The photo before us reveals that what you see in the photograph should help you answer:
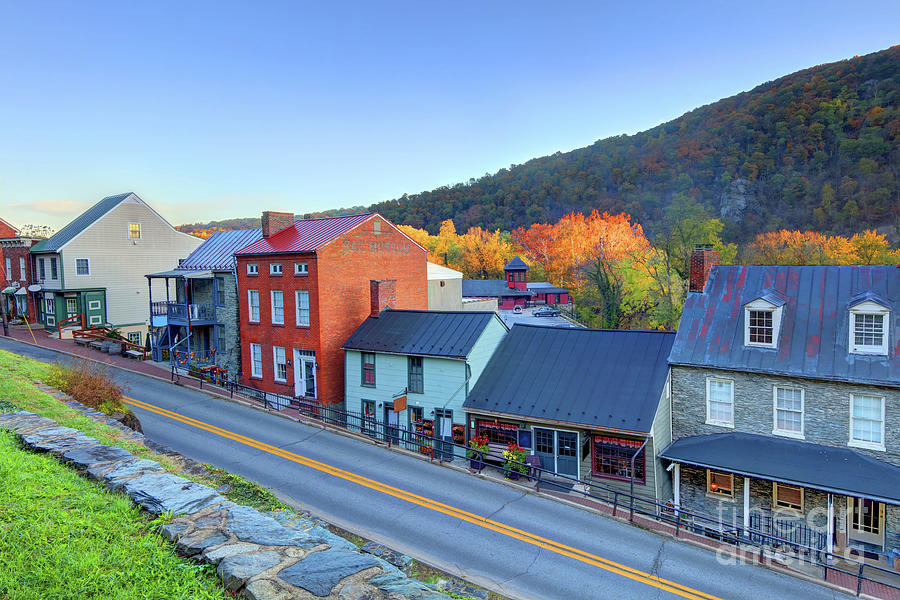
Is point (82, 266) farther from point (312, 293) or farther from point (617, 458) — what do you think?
point (617, 458)

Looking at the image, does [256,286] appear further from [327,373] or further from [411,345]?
[411,345]

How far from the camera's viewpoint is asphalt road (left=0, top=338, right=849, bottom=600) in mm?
12234

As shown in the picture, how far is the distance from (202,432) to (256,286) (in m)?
10.7

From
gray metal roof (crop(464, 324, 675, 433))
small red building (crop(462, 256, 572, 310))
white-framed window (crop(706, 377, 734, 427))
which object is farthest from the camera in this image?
small red building (crop(462, 256, 572, 310))

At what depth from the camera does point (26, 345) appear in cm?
3472

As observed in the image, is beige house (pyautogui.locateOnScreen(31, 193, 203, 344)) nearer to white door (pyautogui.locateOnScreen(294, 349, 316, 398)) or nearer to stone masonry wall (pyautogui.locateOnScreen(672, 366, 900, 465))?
white door (pyautogui.locateOnScreen(294, 349, 316, 398))

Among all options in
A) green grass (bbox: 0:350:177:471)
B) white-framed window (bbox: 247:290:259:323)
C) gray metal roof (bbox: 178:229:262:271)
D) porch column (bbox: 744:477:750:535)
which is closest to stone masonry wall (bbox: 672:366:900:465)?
porch column (bbox: 744:477:750:535)

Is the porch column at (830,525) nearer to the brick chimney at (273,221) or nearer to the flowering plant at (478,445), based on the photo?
the flowering plant at (478,445)

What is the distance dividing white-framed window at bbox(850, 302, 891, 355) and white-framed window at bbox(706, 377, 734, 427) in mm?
4124

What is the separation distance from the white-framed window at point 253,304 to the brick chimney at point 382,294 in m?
6.92

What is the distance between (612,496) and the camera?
19.1 metres

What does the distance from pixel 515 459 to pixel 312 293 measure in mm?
13375

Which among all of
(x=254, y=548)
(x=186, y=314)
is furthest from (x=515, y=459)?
(x=186, y=314)

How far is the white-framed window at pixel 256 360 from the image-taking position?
29931 millimetres
